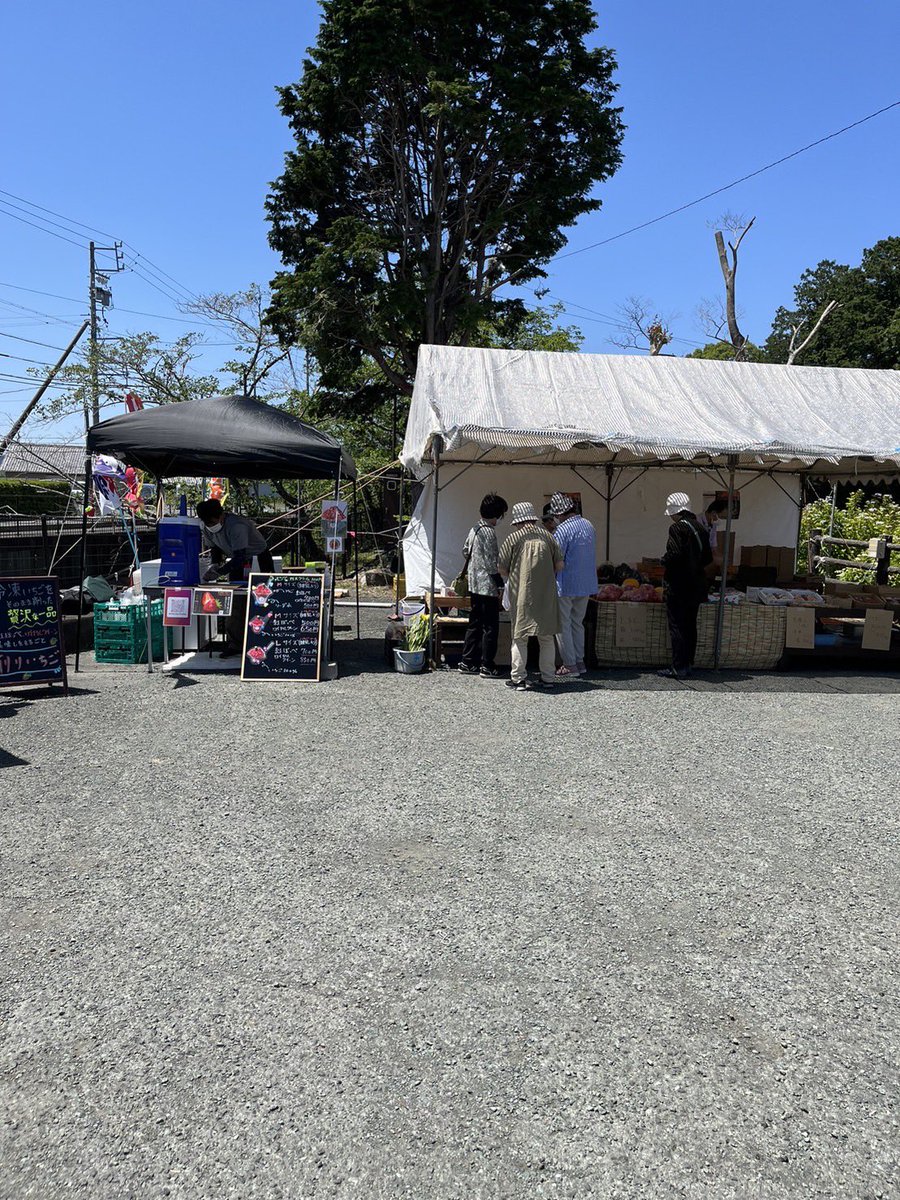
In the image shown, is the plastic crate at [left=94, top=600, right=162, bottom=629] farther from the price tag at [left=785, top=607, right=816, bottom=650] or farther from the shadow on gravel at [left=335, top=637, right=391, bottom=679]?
the price tag at [left=785, top=607, right=816, bottom=650]

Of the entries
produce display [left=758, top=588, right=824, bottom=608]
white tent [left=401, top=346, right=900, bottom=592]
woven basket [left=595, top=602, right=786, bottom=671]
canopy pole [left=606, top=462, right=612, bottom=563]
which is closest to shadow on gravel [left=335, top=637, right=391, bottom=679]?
white tent [left=401, top=346, right=900, bottom=592]

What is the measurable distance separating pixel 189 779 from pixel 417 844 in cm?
181

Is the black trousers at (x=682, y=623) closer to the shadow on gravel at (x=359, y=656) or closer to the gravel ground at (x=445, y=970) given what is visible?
the gravel ground at (x=445, y=970)

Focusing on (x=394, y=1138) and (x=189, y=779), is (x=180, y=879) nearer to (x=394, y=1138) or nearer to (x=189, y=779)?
(x=189, y=779)

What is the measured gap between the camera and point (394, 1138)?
7.89 feet

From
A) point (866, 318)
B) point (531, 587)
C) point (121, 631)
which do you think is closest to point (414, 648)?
point (531, 587)

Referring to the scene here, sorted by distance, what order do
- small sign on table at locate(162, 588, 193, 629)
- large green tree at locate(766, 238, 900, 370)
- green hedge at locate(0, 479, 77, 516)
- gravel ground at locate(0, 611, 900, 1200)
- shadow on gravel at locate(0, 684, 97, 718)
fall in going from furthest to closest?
large green tree at locate(766, 238, 900, 370), green hedge at locate(0, 479, 77, 516), small sign on table at locate(162, 588, 193, 629), shadow on gravel at locate(0, 684, 97, 718), gravel ground at locate(0, 611, 900, 1200)

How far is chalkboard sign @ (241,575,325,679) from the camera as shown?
8.60 meters

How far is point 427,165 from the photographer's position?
21406 millimetres

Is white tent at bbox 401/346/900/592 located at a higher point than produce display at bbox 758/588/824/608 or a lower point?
higher

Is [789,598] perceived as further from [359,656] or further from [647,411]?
[359,656]

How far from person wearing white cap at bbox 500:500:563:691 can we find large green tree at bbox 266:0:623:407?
13.3 meters

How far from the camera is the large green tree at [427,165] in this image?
19344 millimetres

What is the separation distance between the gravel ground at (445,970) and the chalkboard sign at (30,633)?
1631 millimetres
